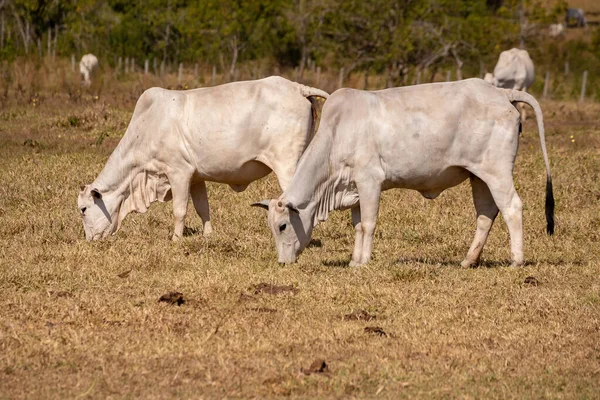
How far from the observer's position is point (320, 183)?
29.6ft

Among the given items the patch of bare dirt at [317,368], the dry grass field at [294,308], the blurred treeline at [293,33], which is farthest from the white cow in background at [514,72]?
the patch of bare dirt at [317,368]

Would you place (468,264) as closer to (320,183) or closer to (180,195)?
(320,183)

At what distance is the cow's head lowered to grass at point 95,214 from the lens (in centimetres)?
1066

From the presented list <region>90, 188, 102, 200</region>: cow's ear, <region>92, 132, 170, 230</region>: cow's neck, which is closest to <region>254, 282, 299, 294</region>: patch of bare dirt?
<region>92, 132, 170, 230</region>: cow's neck

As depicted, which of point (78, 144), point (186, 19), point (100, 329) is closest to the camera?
point (100, 329)

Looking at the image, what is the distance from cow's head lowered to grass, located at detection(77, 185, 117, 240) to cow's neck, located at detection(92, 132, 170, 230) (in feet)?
0.19

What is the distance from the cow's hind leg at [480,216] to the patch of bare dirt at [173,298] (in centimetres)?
279

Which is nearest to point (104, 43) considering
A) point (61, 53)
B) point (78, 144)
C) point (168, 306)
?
point (61, 53)

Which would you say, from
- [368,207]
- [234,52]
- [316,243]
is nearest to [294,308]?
[368,207]

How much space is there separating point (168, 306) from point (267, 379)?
1.78 meters

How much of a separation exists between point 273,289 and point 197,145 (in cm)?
278

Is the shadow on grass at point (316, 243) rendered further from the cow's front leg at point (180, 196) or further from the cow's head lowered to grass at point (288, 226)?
the cow's head lowered to grass at point (288, 226)

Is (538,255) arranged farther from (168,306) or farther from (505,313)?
(168,306)

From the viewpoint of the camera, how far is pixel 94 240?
1051cm
